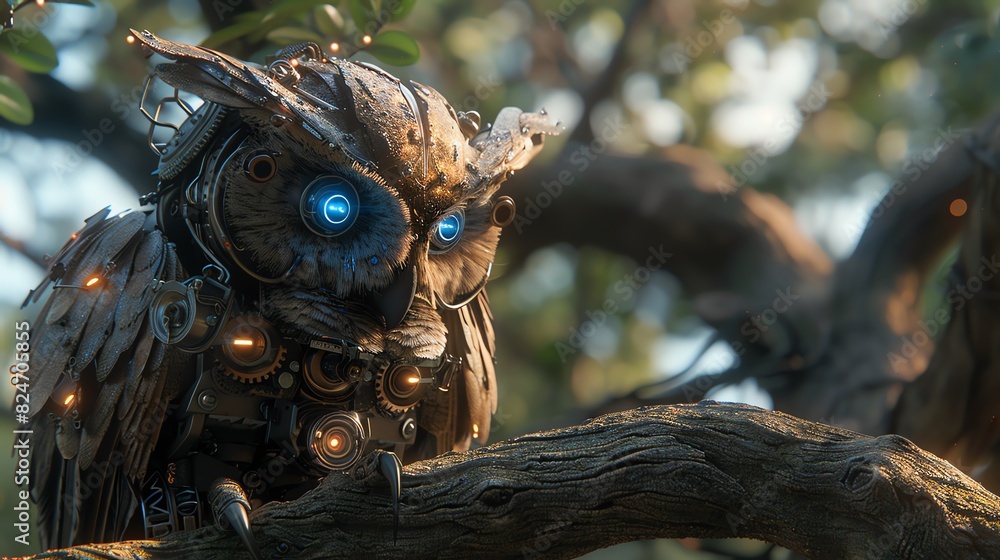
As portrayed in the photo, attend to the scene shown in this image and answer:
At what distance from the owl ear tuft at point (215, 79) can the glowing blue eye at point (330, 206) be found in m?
0.18

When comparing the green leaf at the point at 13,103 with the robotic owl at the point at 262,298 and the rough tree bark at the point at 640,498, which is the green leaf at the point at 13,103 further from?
the rough tree bark at the point at 640,498

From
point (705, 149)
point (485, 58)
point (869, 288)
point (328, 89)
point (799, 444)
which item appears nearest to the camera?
point (799, 444)

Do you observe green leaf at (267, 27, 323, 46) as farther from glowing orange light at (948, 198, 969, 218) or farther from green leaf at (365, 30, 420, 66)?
glowing orange light at (948, 198, 969, 218)

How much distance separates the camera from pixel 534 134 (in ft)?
6.72

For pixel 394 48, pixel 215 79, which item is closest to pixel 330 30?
pixel 394 48

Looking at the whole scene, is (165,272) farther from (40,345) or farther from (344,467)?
(344,467)

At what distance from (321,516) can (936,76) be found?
360 cm

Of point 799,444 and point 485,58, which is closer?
point 799,444

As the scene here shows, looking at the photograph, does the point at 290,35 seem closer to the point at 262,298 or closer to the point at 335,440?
the point at 262,298

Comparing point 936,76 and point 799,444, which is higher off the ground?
point 936,76

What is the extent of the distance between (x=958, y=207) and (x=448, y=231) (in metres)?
2.12

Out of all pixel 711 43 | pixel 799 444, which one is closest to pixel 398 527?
pixel 799 444

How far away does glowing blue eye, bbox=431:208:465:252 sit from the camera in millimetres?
1748

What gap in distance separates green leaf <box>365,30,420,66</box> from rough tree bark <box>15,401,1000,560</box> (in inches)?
48.8
